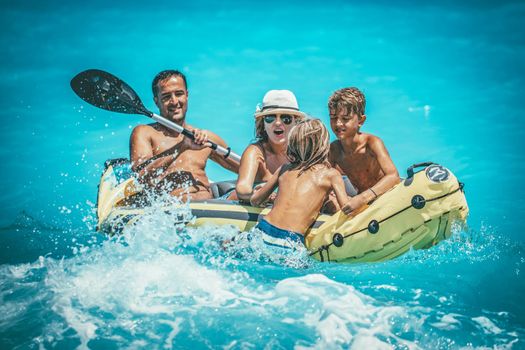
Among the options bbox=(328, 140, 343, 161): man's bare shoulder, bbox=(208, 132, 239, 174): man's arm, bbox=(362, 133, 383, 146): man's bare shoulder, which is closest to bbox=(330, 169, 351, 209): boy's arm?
bbox=(362, 133, 383, 146): man's bare shoulder

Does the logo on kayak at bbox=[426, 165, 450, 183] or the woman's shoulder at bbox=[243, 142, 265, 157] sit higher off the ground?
the woman's shoulder at bbox=[243, 142, 265, 157]

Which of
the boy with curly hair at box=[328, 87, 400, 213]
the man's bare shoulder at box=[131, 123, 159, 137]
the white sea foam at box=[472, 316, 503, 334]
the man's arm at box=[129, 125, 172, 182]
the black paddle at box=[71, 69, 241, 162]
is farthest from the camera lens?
the black paddle at box=[71, 69, 241, 162]

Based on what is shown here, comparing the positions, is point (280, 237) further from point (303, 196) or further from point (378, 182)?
point (378, 182)

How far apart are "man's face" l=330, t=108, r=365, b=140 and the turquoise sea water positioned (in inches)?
41.0

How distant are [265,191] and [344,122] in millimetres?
844

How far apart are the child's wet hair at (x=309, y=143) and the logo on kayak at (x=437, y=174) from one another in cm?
71

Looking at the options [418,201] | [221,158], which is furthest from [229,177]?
[418,201]

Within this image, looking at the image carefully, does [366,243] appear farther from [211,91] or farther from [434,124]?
[211,91]

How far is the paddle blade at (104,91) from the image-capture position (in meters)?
4.78

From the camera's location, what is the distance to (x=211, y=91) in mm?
9938

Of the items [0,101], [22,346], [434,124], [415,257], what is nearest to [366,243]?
[415,257]

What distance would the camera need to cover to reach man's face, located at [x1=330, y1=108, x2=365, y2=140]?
391 centimetres

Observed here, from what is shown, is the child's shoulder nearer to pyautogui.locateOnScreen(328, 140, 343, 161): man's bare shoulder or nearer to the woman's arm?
pyautogui.locateOnScreen(328, 140, 343, 161): man's bare shoulder

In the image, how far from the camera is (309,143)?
139 inches
